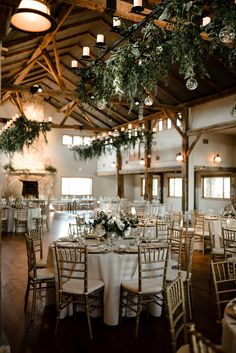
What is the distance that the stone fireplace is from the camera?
17.8 m

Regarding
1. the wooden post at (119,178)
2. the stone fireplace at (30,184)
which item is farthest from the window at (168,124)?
the stone fireplace at (30,184)

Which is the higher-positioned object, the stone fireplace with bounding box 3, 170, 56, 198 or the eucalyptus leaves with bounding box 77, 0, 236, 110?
the eucalyptus leaves with bounding box 77, 0, 236, 110

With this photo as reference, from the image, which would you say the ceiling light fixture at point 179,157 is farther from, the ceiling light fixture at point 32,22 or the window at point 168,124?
the ceiling light fixture at point 32,22

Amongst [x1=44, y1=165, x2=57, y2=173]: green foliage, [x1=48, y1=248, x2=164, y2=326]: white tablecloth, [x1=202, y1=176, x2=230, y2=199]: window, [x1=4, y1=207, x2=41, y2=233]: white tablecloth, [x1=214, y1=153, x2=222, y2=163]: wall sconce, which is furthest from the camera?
[x1=44, y1=165, x2=57, y2=173]: green foliage

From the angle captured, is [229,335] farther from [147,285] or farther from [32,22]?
[32,22]

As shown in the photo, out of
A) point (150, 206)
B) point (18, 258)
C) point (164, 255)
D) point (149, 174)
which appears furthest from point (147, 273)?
point (149, 174)

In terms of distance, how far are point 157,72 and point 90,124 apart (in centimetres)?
1524

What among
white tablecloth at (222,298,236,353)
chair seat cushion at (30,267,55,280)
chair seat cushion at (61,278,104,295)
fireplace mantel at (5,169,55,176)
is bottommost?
chair seat cushion at (61,278,104,295)

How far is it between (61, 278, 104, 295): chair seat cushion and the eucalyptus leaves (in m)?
2.47

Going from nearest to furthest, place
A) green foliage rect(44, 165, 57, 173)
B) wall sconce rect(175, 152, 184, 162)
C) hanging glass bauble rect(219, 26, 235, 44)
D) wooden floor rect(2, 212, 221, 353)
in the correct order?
1. hanging glass bauble rect(219, 26, 235, 44)
2. wooden floor rect(2, 212, 221, 353)
3. wall sconce rect(175, 152, 184, 162)
4. green foliage rect(44, 165, 57, 173)

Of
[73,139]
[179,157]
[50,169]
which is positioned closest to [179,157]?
[179,157]

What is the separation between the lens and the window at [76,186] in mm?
20156

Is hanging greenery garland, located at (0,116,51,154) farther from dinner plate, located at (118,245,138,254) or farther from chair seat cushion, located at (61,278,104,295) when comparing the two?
chair seat cushion, located at (61,278,104,295)

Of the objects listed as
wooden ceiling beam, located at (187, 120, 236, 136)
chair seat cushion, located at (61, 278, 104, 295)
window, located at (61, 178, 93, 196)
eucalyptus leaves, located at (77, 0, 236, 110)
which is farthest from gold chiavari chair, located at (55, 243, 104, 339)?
window, located at (61, 178, 93, 196)
